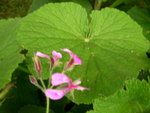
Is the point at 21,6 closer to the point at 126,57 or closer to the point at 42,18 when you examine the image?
the point at 42,18

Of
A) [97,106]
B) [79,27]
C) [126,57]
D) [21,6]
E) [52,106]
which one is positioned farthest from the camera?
[21,6]

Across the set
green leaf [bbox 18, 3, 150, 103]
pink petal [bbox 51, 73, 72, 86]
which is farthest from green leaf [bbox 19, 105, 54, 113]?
pink petal [bbox 51, 73, 72, 86]

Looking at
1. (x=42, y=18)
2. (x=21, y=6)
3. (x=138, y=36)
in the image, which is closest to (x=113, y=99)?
(x=138, y=36)

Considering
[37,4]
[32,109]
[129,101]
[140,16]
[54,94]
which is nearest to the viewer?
[54,94]

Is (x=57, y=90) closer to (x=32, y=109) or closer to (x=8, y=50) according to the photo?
(x=8, y=50)

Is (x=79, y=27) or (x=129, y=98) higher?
(x=79, y=27)

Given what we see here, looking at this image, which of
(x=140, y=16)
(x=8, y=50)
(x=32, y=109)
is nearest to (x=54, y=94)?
(x=8, y=50)
